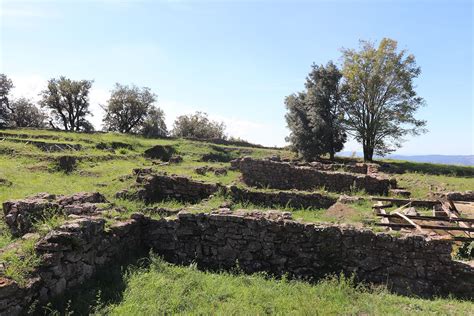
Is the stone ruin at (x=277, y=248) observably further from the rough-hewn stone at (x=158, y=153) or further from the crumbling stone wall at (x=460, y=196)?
the rough-hewn stone at (x=158, y=153)

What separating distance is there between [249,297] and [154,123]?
169 feet

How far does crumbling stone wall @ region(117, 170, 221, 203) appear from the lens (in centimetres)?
1397

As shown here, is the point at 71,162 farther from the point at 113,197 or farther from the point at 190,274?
the point at 190,274

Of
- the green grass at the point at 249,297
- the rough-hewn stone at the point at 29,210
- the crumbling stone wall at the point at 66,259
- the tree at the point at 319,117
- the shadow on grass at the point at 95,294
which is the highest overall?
the tree at the point at 319,117

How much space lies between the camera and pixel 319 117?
102ft

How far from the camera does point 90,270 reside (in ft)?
23.1

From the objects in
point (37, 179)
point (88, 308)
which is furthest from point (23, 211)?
point (37, 179)

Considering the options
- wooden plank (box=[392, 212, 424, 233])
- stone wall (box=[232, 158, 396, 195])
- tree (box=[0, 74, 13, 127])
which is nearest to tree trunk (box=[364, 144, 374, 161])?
stone wall (box=[232, 158, 396, 195])

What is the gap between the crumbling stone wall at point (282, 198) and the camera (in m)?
13.5

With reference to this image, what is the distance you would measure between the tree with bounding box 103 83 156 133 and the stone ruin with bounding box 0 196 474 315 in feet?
149

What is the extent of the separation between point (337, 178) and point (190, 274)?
1193cm

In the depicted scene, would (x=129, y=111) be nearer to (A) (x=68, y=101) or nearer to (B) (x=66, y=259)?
(A) (x=68, y=101)

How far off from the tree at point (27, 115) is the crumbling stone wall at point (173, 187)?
46.0 m

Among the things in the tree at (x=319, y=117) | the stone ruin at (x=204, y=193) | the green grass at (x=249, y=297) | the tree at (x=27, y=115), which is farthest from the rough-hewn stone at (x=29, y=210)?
the tree at (x=27, y=115)
